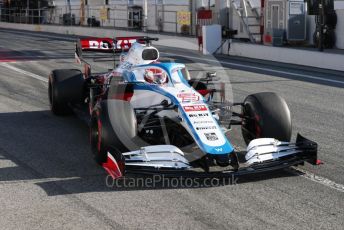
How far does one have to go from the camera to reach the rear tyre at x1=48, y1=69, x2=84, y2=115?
363 inches

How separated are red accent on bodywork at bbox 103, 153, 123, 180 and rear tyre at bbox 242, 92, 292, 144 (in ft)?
5.69

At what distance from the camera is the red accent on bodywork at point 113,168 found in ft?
19.1

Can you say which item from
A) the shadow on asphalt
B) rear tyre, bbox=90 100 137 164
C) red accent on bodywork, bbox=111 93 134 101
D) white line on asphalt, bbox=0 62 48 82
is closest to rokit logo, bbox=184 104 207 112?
rear tyre, bbox=90 100 137 164

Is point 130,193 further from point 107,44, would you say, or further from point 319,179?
point 107,44

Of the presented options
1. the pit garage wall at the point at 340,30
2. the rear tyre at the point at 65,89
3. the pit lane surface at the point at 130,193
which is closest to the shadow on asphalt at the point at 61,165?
the pit lane surface at the point at 130,193

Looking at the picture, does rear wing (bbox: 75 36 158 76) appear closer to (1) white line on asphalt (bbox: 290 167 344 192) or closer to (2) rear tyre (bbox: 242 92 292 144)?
(2) rear tyre (bbox: 242 92 292 144)

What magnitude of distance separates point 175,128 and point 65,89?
3.00 meters

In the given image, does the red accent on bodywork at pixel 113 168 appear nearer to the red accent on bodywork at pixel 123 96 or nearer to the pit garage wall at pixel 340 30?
the red accent on bodywork at pixel 123 96

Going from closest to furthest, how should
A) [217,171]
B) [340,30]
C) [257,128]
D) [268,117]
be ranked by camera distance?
[217,171]
[268,117]
[257,128]
[340,30]

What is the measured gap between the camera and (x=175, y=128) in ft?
22.2

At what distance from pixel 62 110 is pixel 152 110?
279cm

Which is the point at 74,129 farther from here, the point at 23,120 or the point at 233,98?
the point at 233,98

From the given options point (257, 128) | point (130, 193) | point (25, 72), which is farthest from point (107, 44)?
point (25, 72)

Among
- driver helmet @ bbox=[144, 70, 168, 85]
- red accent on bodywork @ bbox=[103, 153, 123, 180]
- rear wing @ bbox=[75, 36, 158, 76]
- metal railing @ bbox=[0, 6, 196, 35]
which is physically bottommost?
red accent on bodywork @ bbox=[103, 153, 123, 180]
